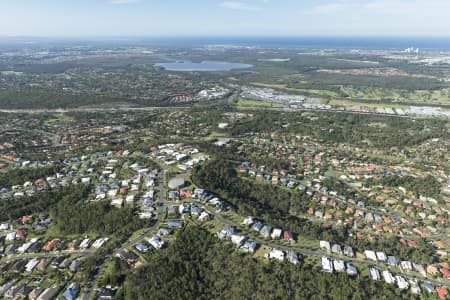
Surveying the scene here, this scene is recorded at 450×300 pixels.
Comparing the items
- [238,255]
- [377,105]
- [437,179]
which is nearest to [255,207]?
[238,255]

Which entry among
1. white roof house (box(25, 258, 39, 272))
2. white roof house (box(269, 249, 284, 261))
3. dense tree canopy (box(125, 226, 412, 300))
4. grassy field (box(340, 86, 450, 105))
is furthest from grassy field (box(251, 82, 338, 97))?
white roof house (box(25, 258, 39, 272))

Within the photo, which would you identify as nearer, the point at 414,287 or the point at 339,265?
the point at 414,287

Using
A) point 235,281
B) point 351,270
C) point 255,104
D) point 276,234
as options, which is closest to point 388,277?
point 351,270

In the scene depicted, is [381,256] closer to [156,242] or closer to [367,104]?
[156,242]

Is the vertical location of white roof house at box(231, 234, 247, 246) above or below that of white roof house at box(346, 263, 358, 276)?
above

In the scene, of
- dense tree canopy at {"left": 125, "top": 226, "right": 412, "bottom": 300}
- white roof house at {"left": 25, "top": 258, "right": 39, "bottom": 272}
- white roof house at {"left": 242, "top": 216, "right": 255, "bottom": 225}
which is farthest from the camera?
white roof house at {"left": 242, "top": 216, "right": 255, "bottom": 225}

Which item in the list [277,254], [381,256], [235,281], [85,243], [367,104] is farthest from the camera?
[367,104]

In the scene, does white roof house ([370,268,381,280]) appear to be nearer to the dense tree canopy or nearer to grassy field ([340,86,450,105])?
the dense tree canopy

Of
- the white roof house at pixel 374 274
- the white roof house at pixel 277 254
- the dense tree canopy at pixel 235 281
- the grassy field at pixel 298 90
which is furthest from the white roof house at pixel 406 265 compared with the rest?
the grassy field at pixel 298 90

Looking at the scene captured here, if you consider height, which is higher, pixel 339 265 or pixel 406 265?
pixel 339 265

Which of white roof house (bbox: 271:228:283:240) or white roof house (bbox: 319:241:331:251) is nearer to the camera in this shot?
white roof house (bbox: 319:241:331:251)

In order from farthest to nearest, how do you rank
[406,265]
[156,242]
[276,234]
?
1. [276,234]
2. [156,242]
3. [406,265]

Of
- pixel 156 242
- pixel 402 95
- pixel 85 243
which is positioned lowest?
pixel 85 243
